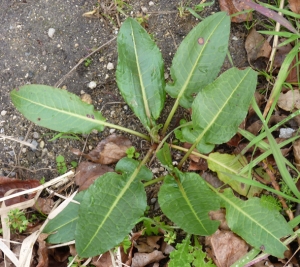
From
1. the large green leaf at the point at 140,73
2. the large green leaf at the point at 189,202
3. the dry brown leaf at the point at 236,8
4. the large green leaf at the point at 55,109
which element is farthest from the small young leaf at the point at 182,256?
the dry brown leaf at the point at 236,8

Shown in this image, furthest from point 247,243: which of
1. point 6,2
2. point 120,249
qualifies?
point 6,2

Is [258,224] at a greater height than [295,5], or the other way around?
[295,5]

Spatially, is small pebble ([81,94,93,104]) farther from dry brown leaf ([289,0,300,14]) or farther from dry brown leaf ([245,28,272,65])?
dry brown leaf ([289,0,300,14])

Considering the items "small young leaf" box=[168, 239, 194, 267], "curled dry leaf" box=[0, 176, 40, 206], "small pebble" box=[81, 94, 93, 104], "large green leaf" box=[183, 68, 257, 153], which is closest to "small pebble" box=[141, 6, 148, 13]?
"small pebble" box=[81, 94, 93, 104]

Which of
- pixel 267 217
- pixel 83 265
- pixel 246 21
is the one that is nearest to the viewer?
pixel 267 217

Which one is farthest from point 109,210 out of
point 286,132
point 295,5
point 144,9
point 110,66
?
point 295,5

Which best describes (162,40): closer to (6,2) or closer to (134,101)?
(134,101)

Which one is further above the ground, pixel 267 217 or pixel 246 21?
pixel 246 21

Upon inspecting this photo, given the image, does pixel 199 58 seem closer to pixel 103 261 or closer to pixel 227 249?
pixel 227 249
